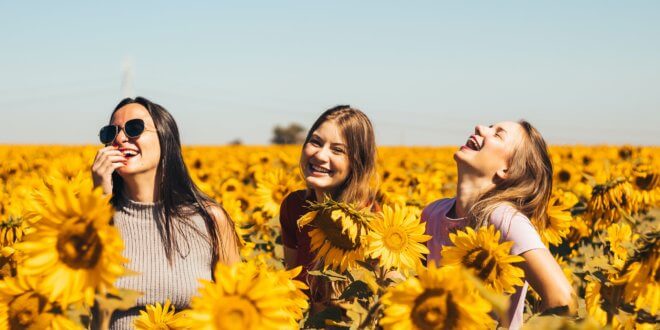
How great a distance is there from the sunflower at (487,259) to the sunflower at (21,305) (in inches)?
42.2

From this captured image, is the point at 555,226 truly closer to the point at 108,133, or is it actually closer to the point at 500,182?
the point at 500,182

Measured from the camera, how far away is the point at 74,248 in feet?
5.47

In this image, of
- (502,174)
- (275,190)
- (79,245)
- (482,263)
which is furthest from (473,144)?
(275,190)

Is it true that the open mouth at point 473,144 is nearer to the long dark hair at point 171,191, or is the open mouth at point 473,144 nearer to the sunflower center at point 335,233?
the sunflower center at point 335,233

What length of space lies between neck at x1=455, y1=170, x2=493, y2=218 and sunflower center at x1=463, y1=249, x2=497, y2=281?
1.12 metres

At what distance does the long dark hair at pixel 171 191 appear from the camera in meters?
3.25

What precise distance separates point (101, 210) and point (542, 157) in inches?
90.0

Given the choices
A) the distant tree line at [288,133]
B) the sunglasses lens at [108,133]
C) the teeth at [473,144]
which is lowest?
the distant tree line at [288,133]

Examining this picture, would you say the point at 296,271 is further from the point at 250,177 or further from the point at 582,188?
the point at 250,177

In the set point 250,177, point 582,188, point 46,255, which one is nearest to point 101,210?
point 46,255

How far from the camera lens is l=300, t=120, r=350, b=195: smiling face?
366cm

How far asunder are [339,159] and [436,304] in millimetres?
2007

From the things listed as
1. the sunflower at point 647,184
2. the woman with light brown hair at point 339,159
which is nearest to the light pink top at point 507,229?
the woman with light brown hair at point 339,159

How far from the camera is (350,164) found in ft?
12.3
